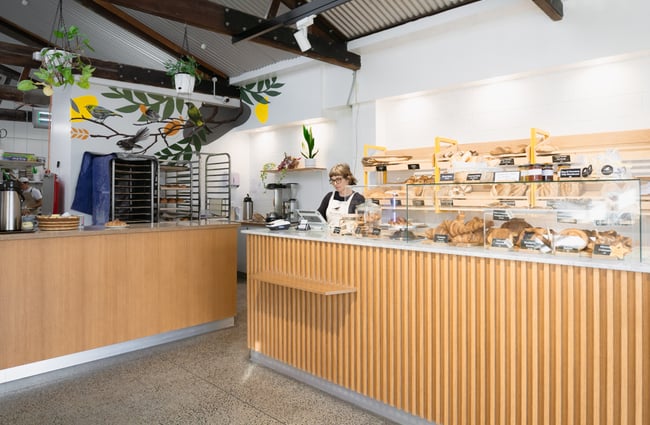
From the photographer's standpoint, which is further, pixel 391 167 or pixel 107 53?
pixel 107 53

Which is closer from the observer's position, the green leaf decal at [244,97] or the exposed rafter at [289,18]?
the exposed rafter at [289,18]

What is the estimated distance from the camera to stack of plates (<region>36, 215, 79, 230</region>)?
3582 mm

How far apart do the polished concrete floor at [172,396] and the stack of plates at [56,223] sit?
1.17 meters

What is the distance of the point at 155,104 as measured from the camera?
21.6ft

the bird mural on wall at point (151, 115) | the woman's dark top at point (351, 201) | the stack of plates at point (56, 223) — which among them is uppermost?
the bird mural on wall at point (151, 115)

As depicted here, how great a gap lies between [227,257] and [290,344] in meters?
1.58

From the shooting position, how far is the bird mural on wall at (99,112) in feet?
19.4

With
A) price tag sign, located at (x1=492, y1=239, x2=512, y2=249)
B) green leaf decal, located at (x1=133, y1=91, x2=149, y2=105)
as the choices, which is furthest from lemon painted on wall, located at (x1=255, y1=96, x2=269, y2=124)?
price tag sign, located at (x1=492, y1=239, x2=512, y2=249)

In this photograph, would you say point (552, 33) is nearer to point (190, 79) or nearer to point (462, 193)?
point (462, 193)

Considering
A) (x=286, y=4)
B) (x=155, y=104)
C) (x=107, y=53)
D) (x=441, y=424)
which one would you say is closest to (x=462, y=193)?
(x=441, y=424)

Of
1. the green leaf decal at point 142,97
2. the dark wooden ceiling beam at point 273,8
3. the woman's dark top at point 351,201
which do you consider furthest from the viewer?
the green leaf decal at point 142,97

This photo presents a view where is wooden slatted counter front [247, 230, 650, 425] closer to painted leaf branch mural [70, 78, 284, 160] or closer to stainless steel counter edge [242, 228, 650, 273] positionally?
stainless steel counter edge [242, 228, 650, 273]

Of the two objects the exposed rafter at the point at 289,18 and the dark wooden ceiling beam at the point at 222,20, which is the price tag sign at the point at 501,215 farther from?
the dark wooden ceiling beam at the point at 222,20

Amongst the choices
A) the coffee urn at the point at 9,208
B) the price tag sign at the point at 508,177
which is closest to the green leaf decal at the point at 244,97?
the coffee urn at the point at 9,208
